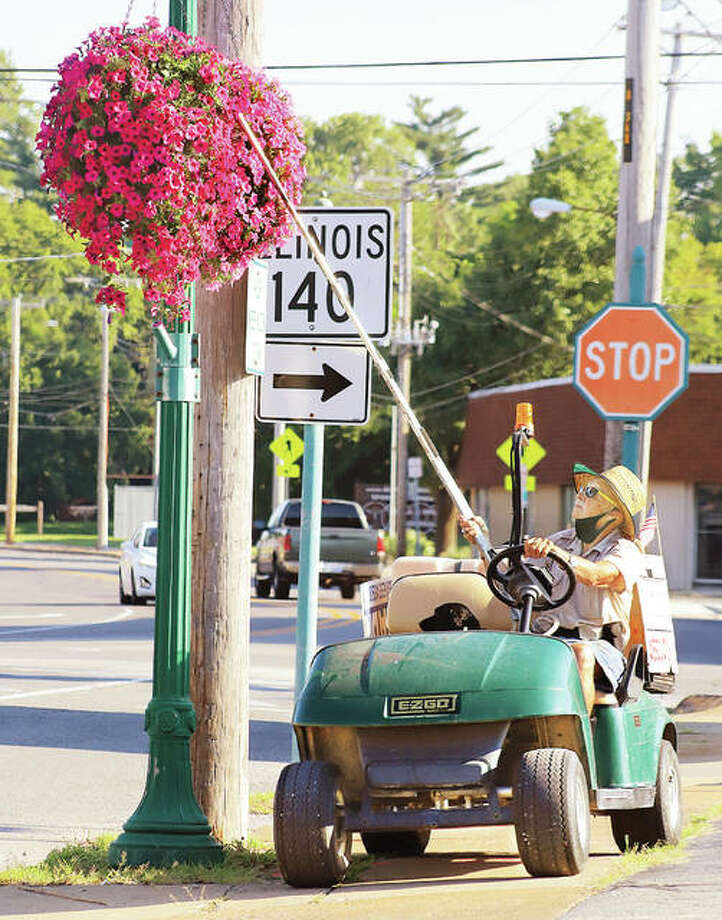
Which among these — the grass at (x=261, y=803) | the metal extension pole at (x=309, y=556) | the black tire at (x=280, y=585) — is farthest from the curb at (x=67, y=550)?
the metal extension pole at (x=309, y=556)

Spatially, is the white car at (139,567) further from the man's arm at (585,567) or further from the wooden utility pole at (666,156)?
the man's arm at (585,567)

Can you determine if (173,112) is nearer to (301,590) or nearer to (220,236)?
(220,236)

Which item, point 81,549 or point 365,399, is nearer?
point 365,399

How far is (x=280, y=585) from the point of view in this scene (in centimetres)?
3631

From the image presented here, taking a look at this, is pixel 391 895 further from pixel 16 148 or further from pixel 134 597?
pixel 16 148

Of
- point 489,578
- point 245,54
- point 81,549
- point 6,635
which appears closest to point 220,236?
point 245,54

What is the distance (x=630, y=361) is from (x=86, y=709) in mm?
5456

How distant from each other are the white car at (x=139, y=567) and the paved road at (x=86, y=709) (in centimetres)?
Answer: 64

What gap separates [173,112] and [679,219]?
6723 centimetres

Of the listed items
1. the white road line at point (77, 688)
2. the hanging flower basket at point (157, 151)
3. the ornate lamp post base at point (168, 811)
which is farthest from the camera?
the white road line at point (77, 688)

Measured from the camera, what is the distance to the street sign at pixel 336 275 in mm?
10078

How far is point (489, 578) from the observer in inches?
341

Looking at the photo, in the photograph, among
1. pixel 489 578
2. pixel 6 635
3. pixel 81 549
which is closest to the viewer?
pixel 489 578

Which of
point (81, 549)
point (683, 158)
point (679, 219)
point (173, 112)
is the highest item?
point (683, 158)
